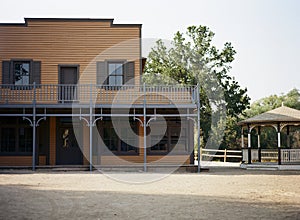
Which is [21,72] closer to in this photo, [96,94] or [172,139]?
[96,94]

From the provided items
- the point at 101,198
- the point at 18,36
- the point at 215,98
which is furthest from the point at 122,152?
the point at 215,98

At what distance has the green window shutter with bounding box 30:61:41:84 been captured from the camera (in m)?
23.2

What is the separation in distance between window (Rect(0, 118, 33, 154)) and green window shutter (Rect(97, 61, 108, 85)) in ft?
13.6

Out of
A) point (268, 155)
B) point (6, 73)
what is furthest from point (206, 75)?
point (6, 73)

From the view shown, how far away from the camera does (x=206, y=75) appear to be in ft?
128

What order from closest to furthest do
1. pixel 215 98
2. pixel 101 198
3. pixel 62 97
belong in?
pixel 101 198 → pixel 62 97 → pixel 215 98

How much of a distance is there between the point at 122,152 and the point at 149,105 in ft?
9.57

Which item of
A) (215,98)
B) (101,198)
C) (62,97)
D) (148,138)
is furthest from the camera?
(215,98)

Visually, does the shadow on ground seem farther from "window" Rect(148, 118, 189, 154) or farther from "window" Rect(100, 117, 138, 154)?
"window" Rect(148, 118, 189, 154)

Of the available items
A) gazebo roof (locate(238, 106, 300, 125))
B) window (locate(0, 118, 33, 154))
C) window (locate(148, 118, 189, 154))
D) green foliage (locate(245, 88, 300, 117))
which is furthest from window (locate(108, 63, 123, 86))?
green foliage (locate(245, 88, 300, 117))

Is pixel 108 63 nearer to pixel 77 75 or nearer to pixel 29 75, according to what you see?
pixel 77 75

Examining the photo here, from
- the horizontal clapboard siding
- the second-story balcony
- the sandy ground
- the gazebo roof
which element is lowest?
the sandy ground

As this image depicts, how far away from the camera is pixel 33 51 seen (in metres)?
23.5

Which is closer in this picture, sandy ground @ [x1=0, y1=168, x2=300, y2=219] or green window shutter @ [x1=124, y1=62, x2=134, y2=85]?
sandy ground @ [x1=0, y1=168, x2=300, y2=219]
